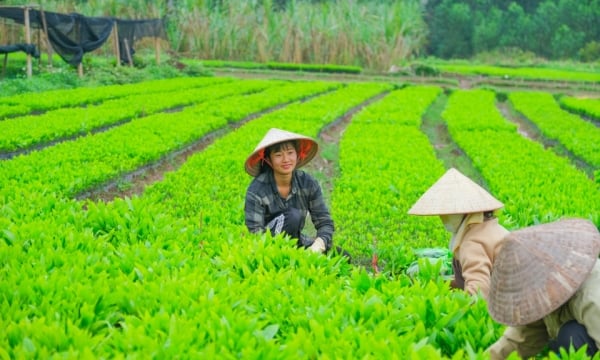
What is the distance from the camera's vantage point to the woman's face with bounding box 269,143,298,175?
4781mm

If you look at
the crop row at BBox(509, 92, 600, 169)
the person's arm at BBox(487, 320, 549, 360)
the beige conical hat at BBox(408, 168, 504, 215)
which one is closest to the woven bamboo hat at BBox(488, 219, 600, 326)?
the person's arm at BBox(487, 320, 549, 360)

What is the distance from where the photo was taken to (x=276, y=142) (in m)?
4.67

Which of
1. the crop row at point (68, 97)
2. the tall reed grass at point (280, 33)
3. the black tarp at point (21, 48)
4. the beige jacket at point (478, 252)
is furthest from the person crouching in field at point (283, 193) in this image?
the tall reed grass at point (280, 33)

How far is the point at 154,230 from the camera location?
4551 mm

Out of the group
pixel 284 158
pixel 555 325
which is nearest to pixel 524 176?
pixel 284 158

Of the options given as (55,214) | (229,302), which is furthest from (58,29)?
(229,302)

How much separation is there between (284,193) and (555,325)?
8.70ft

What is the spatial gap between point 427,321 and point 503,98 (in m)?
22.5

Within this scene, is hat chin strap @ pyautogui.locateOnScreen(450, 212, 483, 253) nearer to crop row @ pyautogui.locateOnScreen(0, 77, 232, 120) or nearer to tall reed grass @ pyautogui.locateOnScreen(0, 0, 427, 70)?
crop row @ pyautogui.locateOnScreen(0, 77, 232, 120)

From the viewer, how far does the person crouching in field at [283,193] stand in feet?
15.8

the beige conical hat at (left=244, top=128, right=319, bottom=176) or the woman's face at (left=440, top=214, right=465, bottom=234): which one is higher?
the beige conical hat at (left=244, top=128, right=319, bottom=176)

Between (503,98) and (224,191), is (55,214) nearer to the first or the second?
(224,191)

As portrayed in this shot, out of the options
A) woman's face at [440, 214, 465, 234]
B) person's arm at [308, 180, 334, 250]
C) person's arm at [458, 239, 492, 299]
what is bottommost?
person's arm at [308, 180, 334, 250]

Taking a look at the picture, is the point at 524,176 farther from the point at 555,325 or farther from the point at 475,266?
the point at 555,325
